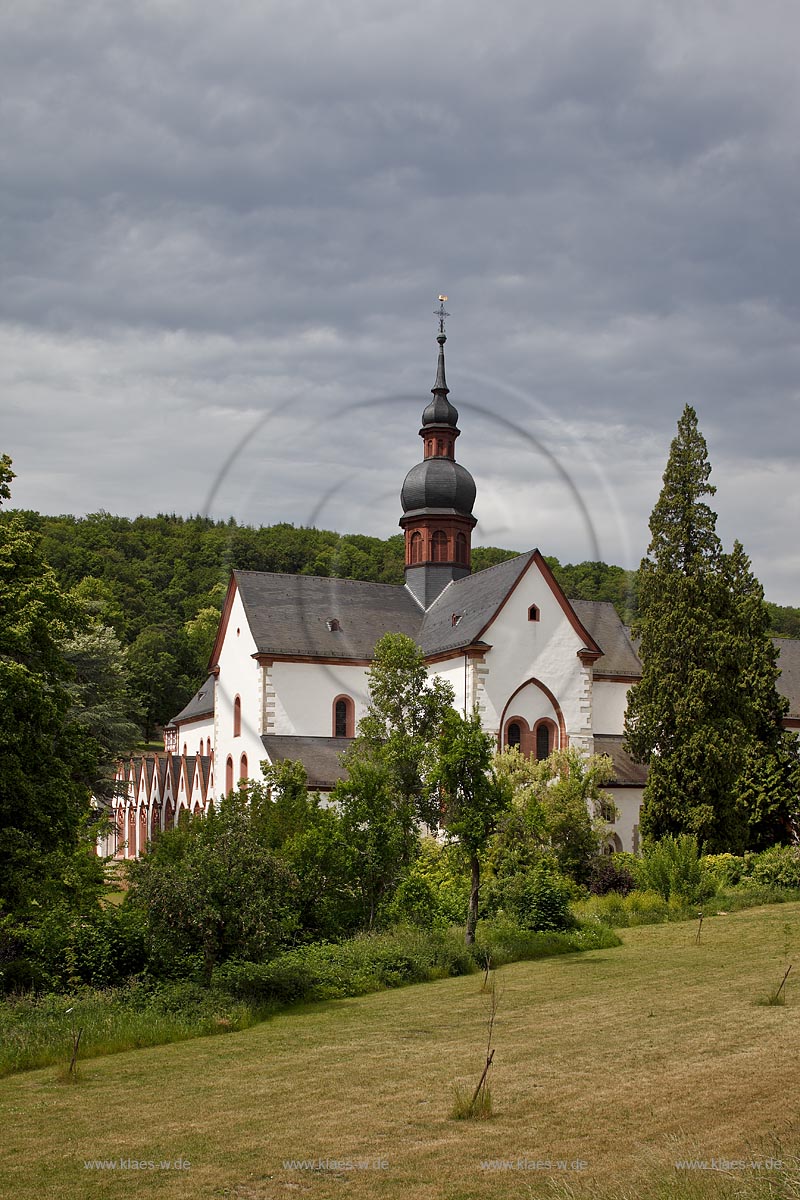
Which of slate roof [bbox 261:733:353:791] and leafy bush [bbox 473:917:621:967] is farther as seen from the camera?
slate roof [bbox 261:733:353:791]

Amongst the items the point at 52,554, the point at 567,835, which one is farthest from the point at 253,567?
the point at 52,554

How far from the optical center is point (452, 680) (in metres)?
44.4

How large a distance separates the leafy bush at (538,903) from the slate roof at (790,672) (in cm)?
2925

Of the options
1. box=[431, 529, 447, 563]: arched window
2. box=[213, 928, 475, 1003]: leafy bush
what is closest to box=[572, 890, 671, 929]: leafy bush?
box=[213, 928, 475, 1003]: leafy bush

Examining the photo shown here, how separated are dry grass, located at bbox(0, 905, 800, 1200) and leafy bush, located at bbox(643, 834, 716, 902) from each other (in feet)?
40.1

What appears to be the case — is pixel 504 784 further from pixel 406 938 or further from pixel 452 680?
pixel 452 680

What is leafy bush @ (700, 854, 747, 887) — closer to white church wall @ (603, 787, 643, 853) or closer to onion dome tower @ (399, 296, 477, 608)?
white church wall @ (603, 787, 643, 853)

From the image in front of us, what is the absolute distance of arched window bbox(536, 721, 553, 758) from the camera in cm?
4412

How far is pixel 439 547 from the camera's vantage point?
50594mm

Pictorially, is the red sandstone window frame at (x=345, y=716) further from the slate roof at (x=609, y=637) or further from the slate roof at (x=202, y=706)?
the slate roof at (x=202, y=706)

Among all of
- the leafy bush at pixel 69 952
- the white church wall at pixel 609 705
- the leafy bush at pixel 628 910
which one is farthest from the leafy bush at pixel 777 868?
the leafy bush at pixel 69 952

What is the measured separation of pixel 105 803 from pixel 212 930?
30704 mm

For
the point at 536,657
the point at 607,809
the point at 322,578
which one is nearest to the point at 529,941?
the point at 607,809

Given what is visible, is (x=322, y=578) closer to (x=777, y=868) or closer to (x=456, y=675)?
(x=456, y=675)
